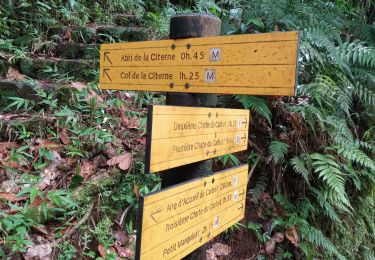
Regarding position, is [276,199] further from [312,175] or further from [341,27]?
[341,27]

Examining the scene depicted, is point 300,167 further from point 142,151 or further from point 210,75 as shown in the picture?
point 210,75

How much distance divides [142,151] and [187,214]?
59.1 inches

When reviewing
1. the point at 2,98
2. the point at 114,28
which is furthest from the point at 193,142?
the point at 114,28

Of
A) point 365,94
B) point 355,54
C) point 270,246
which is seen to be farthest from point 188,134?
point 355,54

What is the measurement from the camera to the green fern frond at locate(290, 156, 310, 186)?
111 inches

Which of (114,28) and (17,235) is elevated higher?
(114,28)

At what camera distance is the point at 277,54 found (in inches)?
47.7

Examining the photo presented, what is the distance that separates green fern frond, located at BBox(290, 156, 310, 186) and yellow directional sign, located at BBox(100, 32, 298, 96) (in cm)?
175

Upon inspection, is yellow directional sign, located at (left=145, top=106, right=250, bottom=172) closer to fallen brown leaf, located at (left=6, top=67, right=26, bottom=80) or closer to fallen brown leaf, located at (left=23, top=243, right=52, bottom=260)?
fallen brown leaf, located at (left=23, top=243, right=52, bottom=260)

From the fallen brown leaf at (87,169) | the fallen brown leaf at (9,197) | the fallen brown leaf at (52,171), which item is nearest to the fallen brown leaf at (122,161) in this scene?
the fallen brown leaf at (87,169)

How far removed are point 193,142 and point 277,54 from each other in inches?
18.2

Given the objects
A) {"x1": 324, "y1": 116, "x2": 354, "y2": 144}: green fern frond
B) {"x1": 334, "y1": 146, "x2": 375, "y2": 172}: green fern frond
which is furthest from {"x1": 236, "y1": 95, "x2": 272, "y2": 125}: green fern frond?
{"x1": 334, "y1": 146, "x2": 375, "y2": 172}: green fern frond

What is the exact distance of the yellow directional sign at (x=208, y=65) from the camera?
121 centimetres

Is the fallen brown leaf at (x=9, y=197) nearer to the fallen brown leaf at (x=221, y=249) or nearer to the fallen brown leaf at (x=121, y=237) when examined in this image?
the fallen brown leaf at (x=121, y=237)
